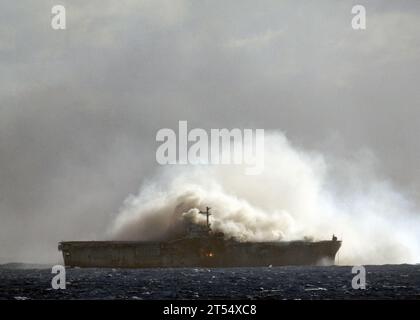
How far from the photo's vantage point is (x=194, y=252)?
13650 centimetres

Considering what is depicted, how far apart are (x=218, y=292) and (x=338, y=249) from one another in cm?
8463

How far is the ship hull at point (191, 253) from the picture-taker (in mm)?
136750

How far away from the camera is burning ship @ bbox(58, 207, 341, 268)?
137 meters

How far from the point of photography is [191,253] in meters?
137

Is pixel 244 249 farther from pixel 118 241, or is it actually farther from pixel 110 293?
pixel 110 293

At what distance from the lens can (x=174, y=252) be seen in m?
137

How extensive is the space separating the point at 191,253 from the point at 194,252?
0.64 m

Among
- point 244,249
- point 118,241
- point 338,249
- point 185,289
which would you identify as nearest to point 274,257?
point 244,249

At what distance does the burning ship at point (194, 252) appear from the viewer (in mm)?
136750

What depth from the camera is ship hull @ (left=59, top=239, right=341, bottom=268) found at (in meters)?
137
